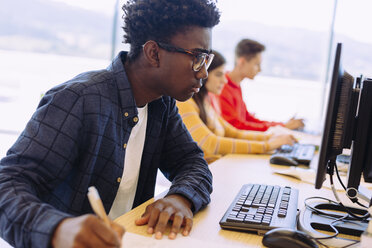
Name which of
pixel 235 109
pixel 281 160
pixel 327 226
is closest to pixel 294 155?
pixel 281 160

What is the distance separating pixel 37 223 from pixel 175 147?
648 millimetres

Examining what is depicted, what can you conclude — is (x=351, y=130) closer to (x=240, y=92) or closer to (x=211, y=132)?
(x=211, y=132)

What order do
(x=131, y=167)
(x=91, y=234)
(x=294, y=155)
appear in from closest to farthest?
1. (x=91, y=234)
2. (x=131, y=167)
3. (x=294, y=155)

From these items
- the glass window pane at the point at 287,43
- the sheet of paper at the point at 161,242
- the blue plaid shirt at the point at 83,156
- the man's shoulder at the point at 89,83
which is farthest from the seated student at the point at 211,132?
the glass window pane at the point at 287,43

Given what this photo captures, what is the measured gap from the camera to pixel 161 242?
83 centimetres

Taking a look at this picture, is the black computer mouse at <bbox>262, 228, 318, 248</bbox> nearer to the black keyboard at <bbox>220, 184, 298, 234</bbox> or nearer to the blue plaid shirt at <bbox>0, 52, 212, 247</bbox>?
the black keyboard at <bbox>220, 184, 298, 234</bbox>

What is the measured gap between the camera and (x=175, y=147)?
51.5 inches

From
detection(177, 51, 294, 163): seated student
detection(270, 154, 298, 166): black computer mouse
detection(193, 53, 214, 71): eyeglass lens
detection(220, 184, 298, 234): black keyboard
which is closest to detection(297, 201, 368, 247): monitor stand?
detection(220, 184, 298, 234): black keyboard

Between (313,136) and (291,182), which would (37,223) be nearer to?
(291,182)

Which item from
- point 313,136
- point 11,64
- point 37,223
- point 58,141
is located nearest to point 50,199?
point 58,141

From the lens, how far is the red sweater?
2950mm

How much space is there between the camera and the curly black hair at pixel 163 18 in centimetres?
112

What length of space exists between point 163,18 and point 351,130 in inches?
22.8

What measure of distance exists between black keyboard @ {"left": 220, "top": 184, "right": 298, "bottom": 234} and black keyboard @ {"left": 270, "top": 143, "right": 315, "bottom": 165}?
62 centimetres
